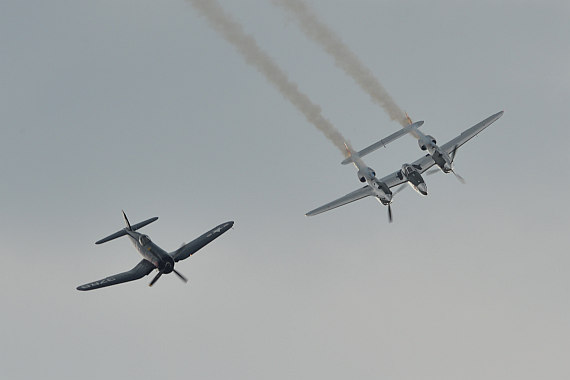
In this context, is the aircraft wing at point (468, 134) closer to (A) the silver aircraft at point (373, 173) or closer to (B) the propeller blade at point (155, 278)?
(A) the silver aircraft at point (373, 173)

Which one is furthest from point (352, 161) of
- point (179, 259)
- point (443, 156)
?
point (179, 259)

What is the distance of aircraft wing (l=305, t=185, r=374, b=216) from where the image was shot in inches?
4123

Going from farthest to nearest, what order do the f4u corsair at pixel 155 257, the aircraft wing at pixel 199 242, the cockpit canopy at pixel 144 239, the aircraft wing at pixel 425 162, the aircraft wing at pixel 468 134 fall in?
1. the aircraft wing at pixel 468 134
2. the aircraft wing at pixel 425 162
3. the cockpit canopy at pixel 144 239
4. the aircraft wing at pixel 199 242
5. the f4u corsair at pixel 155 257

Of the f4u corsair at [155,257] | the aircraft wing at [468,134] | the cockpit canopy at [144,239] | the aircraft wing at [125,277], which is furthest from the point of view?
the aircraft wing at [468,134]

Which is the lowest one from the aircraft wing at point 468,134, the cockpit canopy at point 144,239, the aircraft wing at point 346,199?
the cockpit canopy at point 144,239

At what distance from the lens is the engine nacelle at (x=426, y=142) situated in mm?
104688

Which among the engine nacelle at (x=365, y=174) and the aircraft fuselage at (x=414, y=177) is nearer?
the engine nacelle at (x=365, y=174)

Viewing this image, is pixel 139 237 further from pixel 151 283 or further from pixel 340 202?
pixel 340 202

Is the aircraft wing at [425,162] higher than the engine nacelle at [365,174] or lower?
higher

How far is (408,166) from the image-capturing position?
105m

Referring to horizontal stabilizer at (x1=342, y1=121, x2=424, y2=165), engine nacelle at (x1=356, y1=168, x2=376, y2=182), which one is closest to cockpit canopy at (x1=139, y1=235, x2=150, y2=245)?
horizontal stabilizer at (x1=342, y1=121, x2=424, y2=165)

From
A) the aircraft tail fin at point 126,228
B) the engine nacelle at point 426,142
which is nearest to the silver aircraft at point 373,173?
the engine nacelle at point 426,142

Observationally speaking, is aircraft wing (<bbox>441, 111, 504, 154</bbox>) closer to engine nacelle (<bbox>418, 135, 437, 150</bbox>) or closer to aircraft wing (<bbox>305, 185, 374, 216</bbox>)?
engine nacelle (<bbox>418, 135, 437, 150</bbox>)

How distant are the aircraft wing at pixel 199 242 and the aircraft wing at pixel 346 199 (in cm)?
1752
